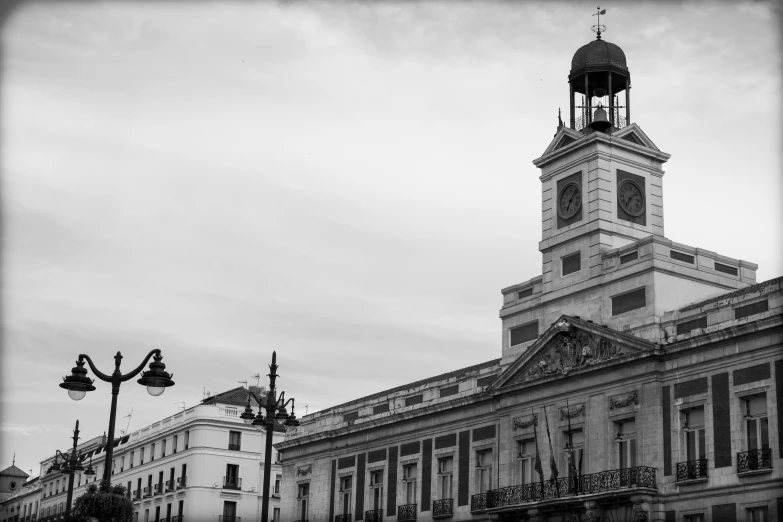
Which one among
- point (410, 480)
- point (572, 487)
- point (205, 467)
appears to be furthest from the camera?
point (205, 467)

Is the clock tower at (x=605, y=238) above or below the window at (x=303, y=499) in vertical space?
above

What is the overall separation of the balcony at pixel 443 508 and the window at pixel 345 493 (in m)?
6.84

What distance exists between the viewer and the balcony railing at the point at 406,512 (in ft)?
173

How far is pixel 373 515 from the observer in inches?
2168

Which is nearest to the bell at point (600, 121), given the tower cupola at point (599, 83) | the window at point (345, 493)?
the tower cupola at point (599, 83)

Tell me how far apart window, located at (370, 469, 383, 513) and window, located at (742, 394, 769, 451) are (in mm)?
20472

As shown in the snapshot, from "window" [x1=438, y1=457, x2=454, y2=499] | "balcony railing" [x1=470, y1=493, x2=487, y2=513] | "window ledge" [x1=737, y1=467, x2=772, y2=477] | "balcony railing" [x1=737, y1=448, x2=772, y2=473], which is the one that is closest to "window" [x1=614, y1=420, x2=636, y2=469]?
"balcony railing" [x1=737, y1=448, x2=772, y2=473]

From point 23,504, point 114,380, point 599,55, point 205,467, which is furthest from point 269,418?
point 23,504

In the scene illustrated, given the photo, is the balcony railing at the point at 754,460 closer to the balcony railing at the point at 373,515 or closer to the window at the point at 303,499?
the balcony railing at the point at 373,515

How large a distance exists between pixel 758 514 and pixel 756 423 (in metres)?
2.80

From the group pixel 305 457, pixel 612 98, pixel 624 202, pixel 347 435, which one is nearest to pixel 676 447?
pixel 624 202

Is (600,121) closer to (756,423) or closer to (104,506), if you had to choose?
(756,423)

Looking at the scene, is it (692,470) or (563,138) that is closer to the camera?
(692,470)

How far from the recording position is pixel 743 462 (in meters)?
38.7
